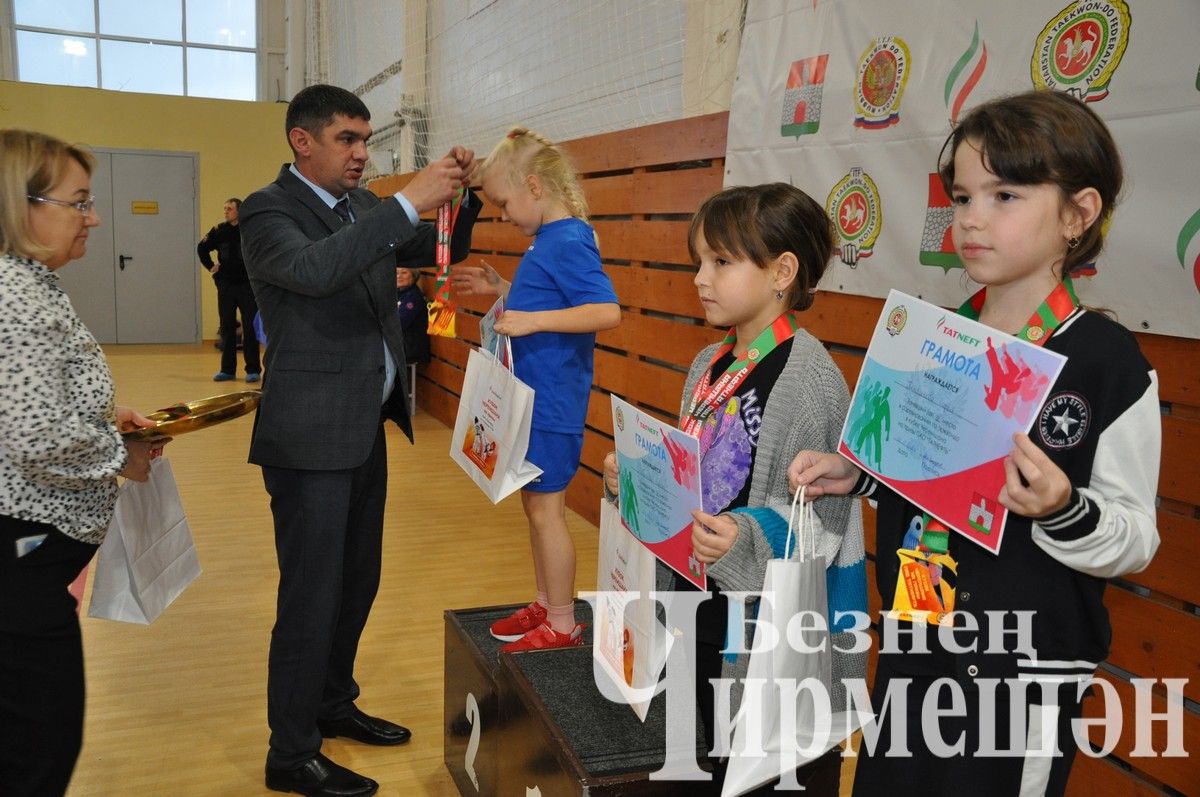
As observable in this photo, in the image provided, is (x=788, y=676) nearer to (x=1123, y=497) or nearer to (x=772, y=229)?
(x=1123, y=497)

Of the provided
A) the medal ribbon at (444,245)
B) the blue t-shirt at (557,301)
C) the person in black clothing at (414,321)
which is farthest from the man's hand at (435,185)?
the person in black clothing at (414,321)

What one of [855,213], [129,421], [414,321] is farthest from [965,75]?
[414,321]

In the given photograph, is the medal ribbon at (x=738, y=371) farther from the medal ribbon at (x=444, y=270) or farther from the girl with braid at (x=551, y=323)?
the medal ribbon at (x=444, y=270)

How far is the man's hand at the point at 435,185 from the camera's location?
2105 millimetres

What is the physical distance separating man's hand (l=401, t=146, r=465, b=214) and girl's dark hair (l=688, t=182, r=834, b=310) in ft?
2.66

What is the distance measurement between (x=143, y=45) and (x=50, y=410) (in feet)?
42.8

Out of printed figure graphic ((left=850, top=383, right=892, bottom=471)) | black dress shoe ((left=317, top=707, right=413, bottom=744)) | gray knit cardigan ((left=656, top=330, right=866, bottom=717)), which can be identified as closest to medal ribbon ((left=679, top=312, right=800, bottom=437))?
gray knit cardigan ((left=656, top=330, right=866, bottom=717))

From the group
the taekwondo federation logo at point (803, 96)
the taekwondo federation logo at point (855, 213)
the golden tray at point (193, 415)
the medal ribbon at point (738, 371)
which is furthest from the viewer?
the taekwondo federation logo at point (803, 96)

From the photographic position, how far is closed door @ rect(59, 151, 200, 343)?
38.0 ft

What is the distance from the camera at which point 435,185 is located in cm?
213

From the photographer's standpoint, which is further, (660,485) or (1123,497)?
(660,485)

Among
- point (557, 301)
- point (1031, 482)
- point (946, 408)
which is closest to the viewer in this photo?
point (1031, 482)

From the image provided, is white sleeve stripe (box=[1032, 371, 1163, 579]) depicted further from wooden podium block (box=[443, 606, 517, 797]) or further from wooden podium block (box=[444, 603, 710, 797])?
wooden podium block (box=[443, 606, 517, 797])

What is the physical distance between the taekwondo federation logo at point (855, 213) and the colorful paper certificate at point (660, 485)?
58.6 inches
